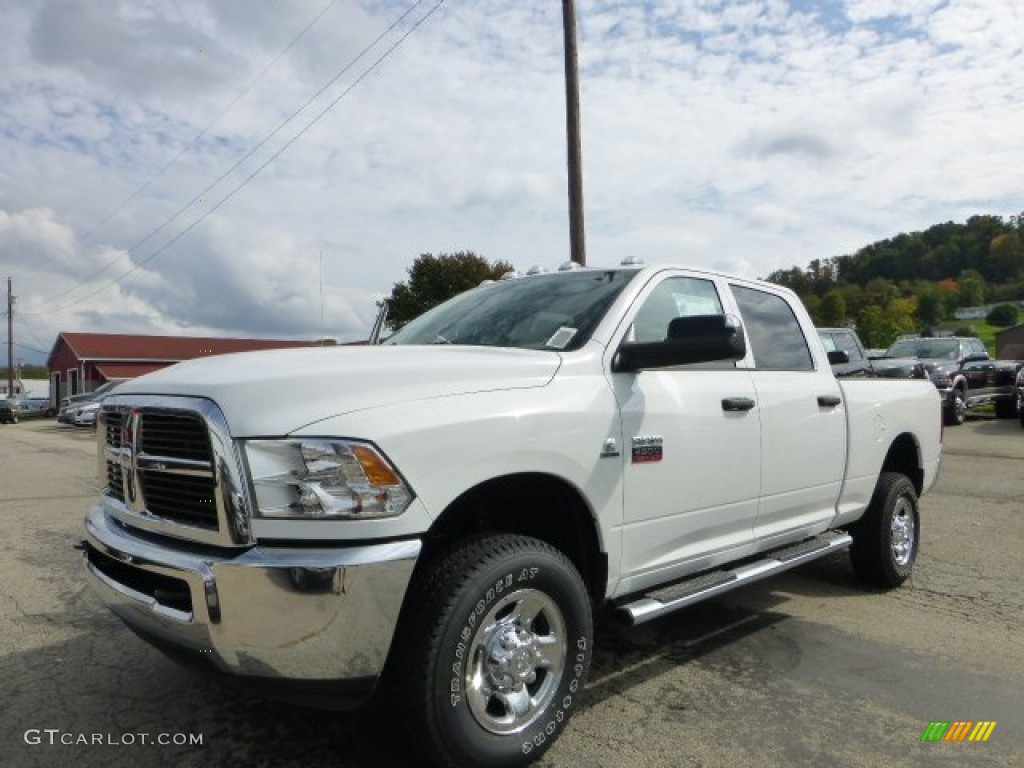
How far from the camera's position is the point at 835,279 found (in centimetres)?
10594

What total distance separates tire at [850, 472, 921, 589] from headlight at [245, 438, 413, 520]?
368 centimetres

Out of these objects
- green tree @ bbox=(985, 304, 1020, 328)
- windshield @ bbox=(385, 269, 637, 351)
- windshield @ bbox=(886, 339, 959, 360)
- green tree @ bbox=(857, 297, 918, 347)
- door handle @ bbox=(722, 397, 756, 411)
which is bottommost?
door handle @ bbox=(722, 397, 756, 411)

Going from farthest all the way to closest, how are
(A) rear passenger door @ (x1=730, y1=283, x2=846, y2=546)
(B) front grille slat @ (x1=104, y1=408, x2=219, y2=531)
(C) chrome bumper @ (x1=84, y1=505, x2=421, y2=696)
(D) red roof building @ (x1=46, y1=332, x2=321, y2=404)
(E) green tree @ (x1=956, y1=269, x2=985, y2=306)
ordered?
(E) green tree @ (x1=956, y1=269, x2=985, y2=306), (D) red roof building @ (x1=46, y1=332, x2=321, y2=404), (A) rear passenger door @ (x1=730, y1=283, x2=846, y2=546), (B) front grille slat @ (x1=104, y1=408, x2=219, y2=531), (C) chrome bumper @ (x1=84, y1=505, x2=421, y2=696)

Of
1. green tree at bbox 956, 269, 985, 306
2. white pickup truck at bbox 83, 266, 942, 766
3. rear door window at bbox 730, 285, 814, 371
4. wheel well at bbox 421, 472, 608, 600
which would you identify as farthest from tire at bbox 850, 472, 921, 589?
green tree at bbox 956, 269, 985, 306

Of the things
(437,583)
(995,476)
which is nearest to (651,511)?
(437,583)

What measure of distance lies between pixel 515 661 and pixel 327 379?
114 centimetres

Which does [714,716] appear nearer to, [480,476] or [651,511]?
[651,511]

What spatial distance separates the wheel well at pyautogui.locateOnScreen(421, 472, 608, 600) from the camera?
2746mm

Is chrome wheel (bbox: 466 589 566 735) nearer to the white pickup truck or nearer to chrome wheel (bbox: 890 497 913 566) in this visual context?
the white pickup truck

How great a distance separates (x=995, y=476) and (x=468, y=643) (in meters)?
9.20

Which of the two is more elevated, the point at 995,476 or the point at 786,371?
the point at 786,371

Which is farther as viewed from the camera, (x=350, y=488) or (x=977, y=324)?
(x=977, y=324)

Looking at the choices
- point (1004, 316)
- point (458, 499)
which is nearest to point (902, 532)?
point (458, 499)

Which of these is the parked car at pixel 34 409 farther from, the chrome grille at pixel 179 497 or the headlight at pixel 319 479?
the headlight at pixel 319 479
